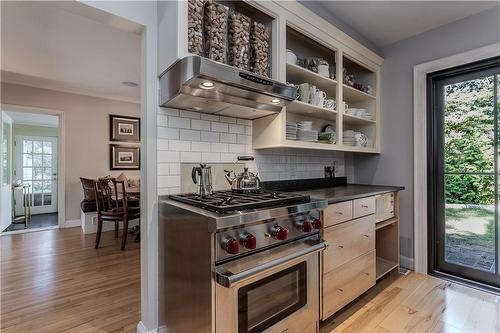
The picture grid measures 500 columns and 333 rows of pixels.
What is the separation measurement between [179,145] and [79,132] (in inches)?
161

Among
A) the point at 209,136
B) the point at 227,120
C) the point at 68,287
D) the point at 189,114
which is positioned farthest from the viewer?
the point at 68,287

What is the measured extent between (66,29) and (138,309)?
281 centimetres

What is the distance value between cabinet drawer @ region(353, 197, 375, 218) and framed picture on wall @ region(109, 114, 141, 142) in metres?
Result: 4.72

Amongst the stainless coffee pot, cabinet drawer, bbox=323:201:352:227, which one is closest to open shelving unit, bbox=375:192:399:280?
cabinet drawer, bbox=323:201:352:227

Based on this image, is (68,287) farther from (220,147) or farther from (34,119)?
(34,119)

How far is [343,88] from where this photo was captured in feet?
8.07

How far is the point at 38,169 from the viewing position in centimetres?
623

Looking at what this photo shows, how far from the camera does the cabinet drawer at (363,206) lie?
1934mm

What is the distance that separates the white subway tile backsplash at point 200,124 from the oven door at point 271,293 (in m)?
0.99

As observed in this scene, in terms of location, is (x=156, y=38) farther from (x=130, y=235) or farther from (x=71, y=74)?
(x=130, y=235)

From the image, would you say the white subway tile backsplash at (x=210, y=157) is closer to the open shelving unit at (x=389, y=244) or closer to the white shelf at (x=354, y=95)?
the white shelf at (x=354, y=95)

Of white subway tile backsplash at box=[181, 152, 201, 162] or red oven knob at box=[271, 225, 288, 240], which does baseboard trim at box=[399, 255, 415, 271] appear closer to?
red oven knob at box=[271, 225, 288, 240]

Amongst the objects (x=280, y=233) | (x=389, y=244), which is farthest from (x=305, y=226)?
(x=389, y=244)

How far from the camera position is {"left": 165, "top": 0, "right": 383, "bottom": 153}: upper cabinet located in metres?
1.51
